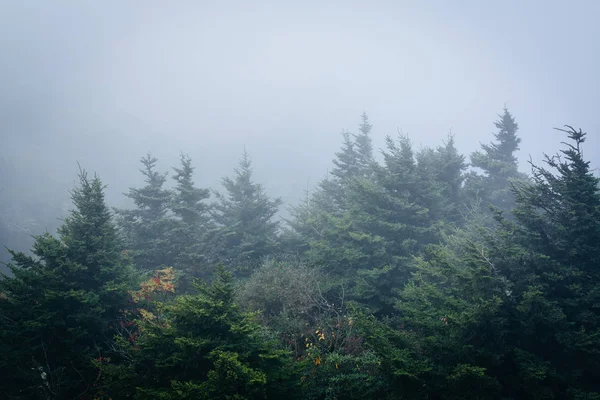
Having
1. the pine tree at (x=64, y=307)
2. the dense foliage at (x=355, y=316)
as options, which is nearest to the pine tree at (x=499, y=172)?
the dense foliage at (x=355, y=316)

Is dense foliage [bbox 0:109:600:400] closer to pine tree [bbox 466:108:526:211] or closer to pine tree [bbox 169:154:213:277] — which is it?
pine tree [bbox 169:154:213:277]

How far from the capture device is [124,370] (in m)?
6.69

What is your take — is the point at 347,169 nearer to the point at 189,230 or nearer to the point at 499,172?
the point at 499,172

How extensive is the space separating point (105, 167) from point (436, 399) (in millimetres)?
79479

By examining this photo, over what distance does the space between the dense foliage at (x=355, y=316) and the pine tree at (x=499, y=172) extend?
6377 mm

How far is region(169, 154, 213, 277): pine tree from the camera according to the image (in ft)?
→ 62.4

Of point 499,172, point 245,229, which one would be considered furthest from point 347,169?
point 499,172

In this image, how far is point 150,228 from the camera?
2016 centimetres

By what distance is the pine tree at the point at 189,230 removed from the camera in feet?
62.4

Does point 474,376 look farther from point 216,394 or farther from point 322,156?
point 322,156

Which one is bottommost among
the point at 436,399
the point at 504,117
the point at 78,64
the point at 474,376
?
the point at 436,399

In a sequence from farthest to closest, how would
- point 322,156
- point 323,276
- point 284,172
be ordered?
1. point 322,156
2. point 284,172
3. point 323,276

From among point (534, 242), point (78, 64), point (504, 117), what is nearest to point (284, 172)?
point (504, 117)

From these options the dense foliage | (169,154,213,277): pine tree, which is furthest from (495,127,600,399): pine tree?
(169,154,213,277): pine tree
